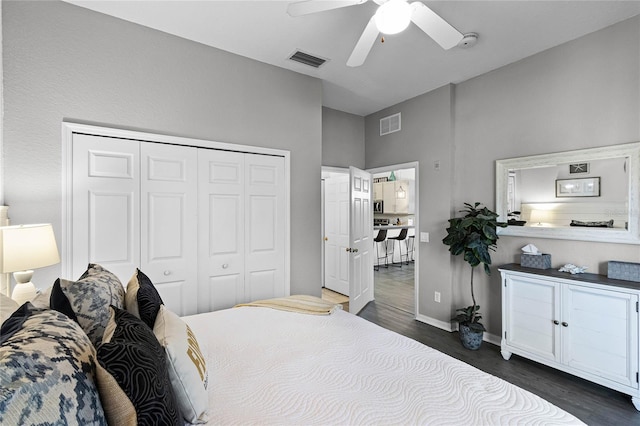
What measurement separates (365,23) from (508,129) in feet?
6.26

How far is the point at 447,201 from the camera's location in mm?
3676

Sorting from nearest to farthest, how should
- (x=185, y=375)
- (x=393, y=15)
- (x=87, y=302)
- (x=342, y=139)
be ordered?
(x=185, y=375) < (x=87, y=302) < (x=393, y=15) < (x=342, y=139)

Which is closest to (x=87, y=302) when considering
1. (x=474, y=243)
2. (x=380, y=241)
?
(x=474, y=243)

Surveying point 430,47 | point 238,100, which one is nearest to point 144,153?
point 238,100

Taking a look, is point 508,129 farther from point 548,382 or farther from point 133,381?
point 133,381

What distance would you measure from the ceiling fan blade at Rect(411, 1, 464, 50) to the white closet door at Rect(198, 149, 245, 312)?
190cm

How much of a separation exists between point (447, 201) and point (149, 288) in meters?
3.29

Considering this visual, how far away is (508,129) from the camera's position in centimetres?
320

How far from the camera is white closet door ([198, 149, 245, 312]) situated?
2.74m

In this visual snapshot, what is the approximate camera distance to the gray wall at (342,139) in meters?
4.40

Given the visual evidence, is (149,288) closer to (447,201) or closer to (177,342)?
(177,342)

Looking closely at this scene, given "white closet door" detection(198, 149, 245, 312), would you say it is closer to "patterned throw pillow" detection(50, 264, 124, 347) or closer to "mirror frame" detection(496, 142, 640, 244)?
"patterned throw pillow" detection(50, 264, 124, 347)

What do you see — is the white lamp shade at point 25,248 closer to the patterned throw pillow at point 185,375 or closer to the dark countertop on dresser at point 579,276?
the patterned throw pillow at point 185,375

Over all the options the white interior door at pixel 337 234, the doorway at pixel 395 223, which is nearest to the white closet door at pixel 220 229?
the white interior door at pixel 337 234
